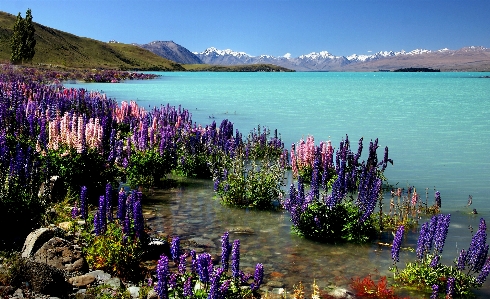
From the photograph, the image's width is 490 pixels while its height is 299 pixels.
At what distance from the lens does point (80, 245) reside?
894 centimetres

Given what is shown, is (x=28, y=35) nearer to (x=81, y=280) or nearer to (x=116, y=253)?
(x=116, y=253)

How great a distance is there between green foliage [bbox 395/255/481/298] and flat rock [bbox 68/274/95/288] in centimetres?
568

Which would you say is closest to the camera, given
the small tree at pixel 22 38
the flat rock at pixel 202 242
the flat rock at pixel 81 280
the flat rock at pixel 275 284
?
the flat rock at pixel 81 280

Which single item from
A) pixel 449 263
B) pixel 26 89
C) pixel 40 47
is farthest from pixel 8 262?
pixel 40 47

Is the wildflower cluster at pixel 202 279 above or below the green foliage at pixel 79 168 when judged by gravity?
below

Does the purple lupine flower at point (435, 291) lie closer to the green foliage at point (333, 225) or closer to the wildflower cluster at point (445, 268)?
the wildflower cluster at point (445, 268)

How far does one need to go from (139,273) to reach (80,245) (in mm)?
1618

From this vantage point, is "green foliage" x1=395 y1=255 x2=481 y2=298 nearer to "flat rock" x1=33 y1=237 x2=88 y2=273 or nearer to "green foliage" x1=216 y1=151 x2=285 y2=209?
"green foliage" x1=216 y1=151 x2=285 y2=209

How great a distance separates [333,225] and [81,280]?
19.5 feet

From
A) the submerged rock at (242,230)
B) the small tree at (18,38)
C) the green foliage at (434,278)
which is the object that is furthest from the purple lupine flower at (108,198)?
the small tree at (18,38)


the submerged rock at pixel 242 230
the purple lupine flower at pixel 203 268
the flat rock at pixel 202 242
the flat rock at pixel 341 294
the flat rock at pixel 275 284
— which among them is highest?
the purple lupine flower at pixel 203 268

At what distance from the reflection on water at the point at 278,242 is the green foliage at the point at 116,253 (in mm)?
1946

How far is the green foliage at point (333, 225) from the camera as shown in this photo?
419 inches

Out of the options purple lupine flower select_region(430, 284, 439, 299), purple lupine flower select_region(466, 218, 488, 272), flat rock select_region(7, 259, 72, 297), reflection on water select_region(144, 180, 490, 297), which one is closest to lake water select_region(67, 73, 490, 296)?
reflection on water select_region(144, 180, 490, 297)
